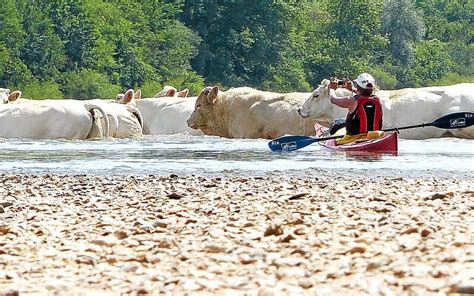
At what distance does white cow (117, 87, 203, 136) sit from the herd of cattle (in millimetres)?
1576

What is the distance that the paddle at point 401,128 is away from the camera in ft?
54.5

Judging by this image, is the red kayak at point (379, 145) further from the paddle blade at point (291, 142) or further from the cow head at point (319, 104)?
the cow head at point (319, 104)

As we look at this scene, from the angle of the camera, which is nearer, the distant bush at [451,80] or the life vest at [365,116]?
the life vest at [365,116]

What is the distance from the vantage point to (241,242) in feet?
20.6

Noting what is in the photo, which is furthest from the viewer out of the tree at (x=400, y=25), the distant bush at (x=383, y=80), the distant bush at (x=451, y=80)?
the tree at (x=400, y=25)

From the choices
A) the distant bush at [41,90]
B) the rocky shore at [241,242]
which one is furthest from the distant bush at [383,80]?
the rocky shore at [241,242]

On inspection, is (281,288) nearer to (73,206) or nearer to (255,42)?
(73,206)

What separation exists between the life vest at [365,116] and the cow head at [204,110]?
8.27 m

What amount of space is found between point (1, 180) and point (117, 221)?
4791mm

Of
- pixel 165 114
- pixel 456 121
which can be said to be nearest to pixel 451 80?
pixel 165 114

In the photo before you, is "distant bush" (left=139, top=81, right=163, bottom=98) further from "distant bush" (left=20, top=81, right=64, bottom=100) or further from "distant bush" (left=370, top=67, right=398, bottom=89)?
"distant bush" (left=370, top=67, right=398, bottom=89)

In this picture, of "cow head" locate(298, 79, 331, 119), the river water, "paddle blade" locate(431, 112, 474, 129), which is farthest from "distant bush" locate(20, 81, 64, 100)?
"paddle blade" locate(431, 112, 474, 129)

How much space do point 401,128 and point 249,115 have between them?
23.8ft

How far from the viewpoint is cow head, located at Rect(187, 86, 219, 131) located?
24734mm
